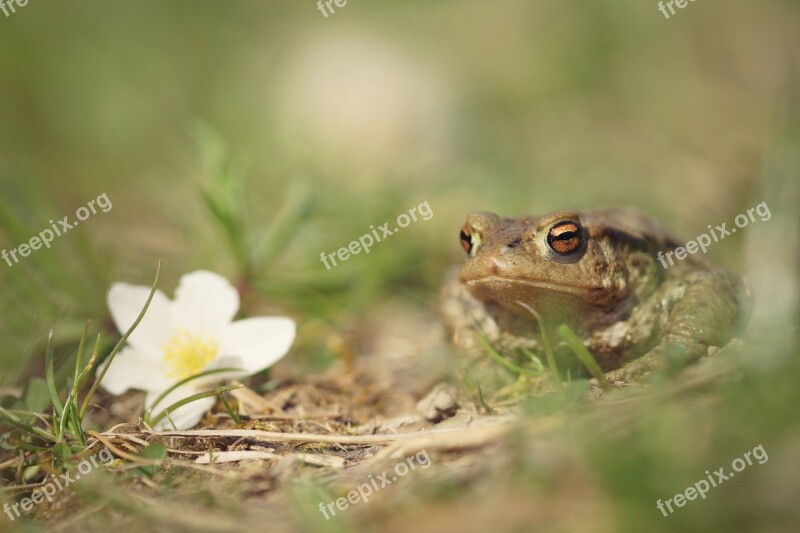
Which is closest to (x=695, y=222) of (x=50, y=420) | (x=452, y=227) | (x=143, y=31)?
(x=452, y=227)

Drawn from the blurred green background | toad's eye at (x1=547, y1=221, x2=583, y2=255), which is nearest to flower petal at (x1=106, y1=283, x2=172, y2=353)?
the blurred green background

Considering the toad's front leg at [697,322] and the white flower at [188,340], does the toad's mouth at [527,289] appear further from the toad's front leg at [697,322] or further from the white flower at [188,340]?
the white flower at [188,340]

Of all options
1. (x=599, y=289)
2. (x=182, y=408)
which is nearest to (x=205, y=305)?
(x=182, y=408)

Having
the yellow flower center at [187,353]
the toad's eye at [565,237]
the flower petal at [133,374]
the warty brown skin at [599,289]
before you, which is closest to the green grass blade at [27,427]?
the flower petal at [133,374]

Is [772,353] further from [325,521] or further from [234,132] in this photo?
[234,132]

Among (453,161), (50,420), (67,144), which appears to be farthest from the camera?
(67,144)

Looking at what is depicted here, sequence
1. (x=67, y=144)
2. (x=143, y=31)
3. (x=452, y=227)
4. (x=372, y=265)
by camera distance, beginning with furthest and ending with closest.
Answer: (x=143, y=31)
(x=67, y=144)
(x=452, y=227)
(x=372, y=265)
